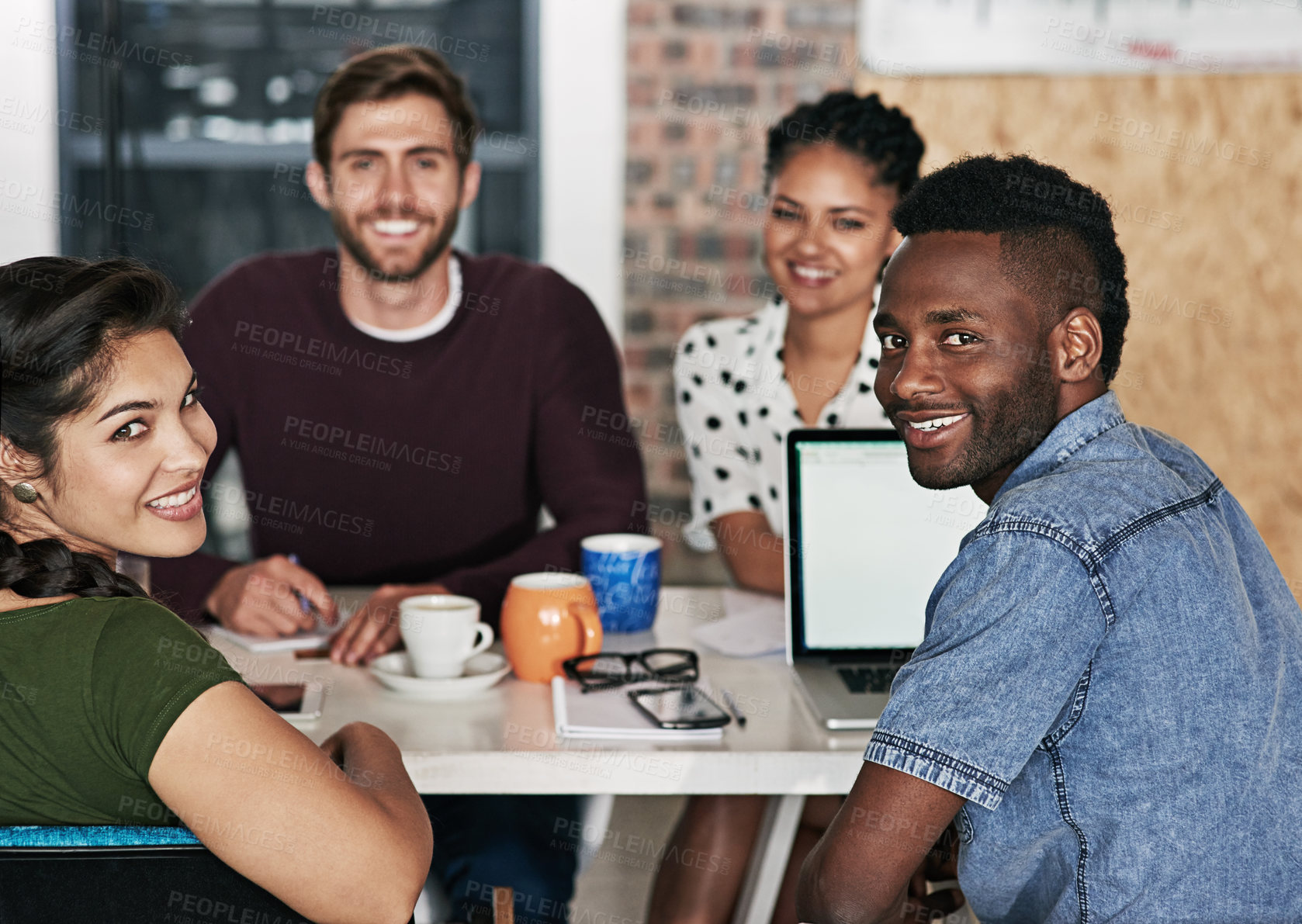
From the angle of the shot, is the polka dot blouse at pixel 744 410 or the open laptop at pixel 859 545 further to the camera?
the polka dot blouse at pixel 744 410

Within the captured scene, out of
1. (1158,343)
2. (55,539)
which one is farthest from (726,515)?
(1158,343)

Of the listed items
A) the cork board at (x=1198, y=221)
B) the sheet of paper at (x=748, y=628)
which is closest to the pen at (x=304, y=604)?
the sheet of paper at (x=748, y=628)

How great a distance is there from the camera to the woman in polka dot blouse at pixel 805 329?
206cm

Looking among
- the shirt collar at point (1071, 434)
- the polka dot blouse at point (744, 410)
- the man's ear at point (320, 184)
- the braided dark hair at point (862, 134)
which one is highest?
the braided dark hair at point (862, 134)

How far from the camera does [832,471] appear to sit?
157 centimetres

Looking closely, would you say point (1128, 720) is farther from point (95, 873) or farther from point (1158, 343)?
point (1158, 343)

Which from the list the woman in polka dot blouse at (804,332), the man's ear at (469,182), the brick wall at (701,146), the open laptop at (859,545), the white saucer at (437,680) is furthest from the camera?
the brick wall at (701,146)

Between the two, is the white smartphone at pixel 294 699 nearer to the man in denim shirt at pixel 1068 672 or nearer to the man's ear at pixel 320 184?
the man in denim shirt at pixel 1068 672

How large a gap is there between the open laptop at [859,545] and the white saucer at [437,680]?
38cm

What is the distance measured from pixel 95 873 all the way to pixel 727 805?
107cm

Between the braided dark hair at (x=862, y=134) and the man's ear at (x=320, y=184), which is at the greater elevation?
the braided dark hair at (x=862, y=134)

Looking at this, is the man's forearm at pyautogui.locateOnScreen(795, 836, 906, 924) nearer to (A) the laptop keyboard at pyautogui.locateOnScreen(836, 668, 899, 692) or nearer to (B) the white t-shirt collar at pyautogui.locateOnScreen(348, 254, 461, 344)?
(A) the laptop keyboard at pyautogui.locateOnScreen(836, 668, 899, 692)

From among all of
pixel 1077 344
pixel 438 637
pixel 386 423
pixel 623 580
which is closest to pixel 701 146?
pixel 386 423

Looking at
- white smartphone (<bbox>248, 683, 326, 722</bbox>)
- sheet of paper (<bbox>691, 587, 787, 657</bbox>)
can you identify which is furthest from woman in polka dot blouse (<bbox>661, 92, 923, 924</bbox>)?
white smartphone (<bbox>248, 683, 326, 722</bbox>)
